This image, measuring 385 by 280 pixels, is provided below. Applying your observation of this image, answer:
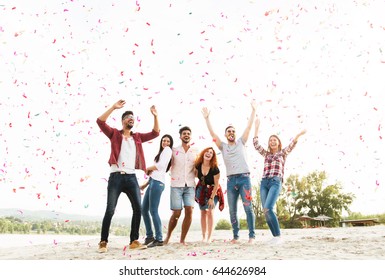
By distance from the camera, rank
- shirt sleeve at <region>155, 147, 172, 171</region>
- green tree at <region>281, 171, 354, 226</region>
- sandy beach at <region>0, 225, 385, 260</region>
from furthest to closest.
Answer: green tree at <region>281, 171, 354, 226</region>, shirt sleeve at <region>155, 147, 172, 171</region>, sandy beach at <region>0, 225, 385, 260</region>

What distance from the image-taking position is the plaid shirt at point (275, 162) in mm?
7465

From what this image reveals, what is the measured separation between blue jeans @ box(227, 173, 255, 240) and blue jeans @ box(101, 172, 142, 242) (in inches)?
67.0

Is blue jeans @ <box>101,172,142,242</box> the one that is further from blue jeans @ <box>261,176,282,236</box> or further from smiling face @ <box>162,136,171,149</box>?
blue jeans @ <box>261,176,282,236</box>

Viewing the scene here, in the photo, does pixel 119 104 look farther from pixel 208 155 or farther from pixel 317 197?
pixel 317 197

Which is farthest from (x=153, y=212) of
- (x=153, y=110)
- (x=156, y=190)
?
(x=153, y=110)

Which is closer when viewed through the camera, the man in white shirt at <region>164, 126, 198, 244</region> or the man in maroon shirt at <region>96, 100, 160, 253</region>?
the man in maroon shirt at <region>96, 100, 160, 253</region>

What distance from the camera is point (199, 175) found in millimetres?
7734

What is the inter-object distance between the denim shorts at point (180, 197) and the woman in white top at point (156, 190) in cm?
22

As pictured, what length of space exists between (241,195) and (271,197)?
533 mm

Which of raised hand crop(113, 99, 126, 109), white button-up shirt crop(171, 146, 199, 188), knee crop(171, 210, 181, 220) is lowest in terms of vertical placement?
knee crop(171, 210, 181, 220)

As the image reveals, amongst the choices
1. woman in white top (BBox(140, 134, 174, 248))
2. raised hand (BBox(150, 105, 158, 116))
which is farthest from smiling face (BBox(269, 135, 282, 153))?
raised hand (BBox(150, 105, 158, 116))

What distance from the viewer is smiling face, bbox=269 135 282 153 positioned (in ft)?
25.1
